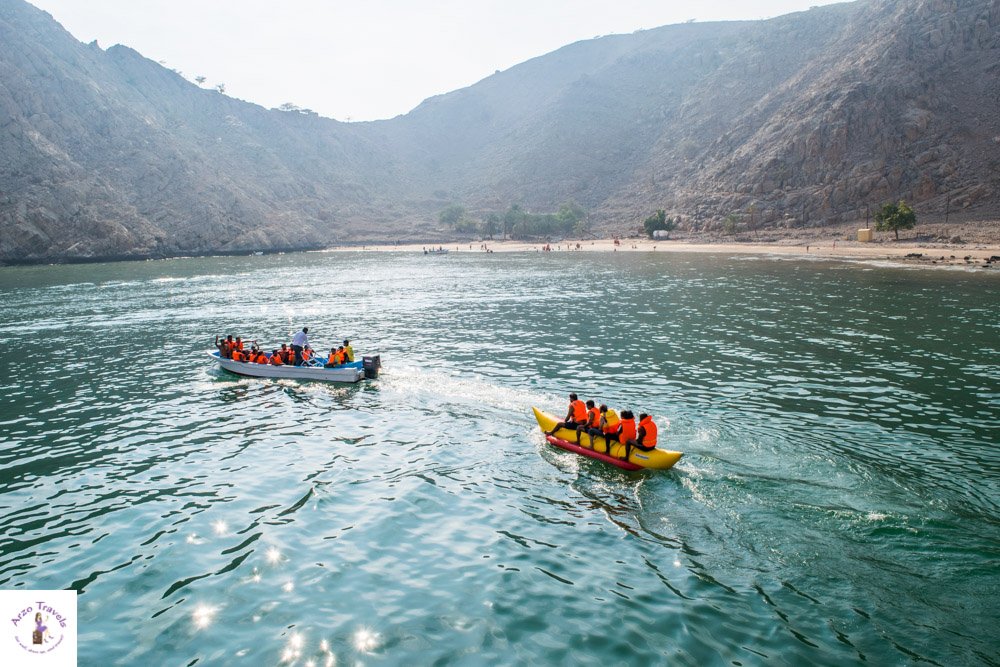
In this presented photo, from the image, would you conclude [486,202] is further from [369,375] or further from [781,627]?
[781,627]

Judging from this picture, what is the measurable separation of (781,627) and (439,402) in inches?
677

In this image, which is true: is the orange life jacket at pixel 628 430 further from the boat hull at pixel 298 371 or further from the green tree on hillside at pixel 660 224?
the green tree on hillside at pixel 660 224

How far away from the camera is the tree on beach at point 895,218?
85.7m

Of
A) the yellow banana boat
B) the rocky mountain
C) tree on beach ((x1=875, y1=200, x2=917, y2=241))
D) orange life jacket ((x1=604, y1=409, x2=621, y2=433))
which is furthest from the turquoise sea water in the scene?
the rocky mountain

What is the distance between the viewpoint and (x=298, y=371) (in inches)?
1225

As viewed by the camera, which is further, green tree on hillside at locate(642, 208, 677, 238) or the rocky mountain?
green tree on hillside at locate(642, 208, 677, 238)

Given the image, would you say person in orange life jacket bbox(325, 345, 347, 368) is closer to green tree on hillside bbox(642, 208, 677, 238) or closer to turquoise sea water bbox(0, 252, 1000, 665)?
turquoise sea water bbox(0, 252, 1000, 665)

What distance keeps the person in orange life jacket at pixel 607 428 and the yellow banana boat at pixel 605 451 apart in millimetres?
97

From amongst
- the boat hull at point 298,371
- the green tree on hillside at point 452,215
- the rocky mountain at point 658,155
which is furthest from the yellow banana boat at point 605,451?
the green tree on hillside at point 452,215

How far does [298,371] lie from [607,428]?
1793cm

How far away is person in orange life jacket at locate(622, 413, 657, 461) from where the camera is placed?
60.7 ft

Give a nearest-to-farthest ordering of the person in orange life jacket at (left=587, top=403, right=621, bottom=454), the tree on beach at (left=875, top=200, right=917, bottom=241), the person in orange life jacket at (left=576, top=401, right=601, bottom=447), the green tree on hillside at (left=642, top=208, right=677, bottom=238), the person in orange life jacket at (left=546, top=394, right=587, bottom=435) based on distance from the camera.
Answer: the person in orange life jacket at (left=587, top=403, right=621, bottom=454) < the person in orange life jacket at (left=576, top=401, right=601, bottom=447) < the person in orange life jacket at (left=546, top=394, right=587, bottom=435) < the tree on beach at (left=875, top=200, right=917, bottom=241) < the green tree on hillside at (left=642, top=208, right=677, bottom=238)

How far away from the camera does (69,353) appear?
37031 millimetres

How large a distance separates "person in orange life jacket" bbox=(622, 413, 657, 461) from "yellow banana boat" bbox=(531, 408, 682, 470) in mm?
125
